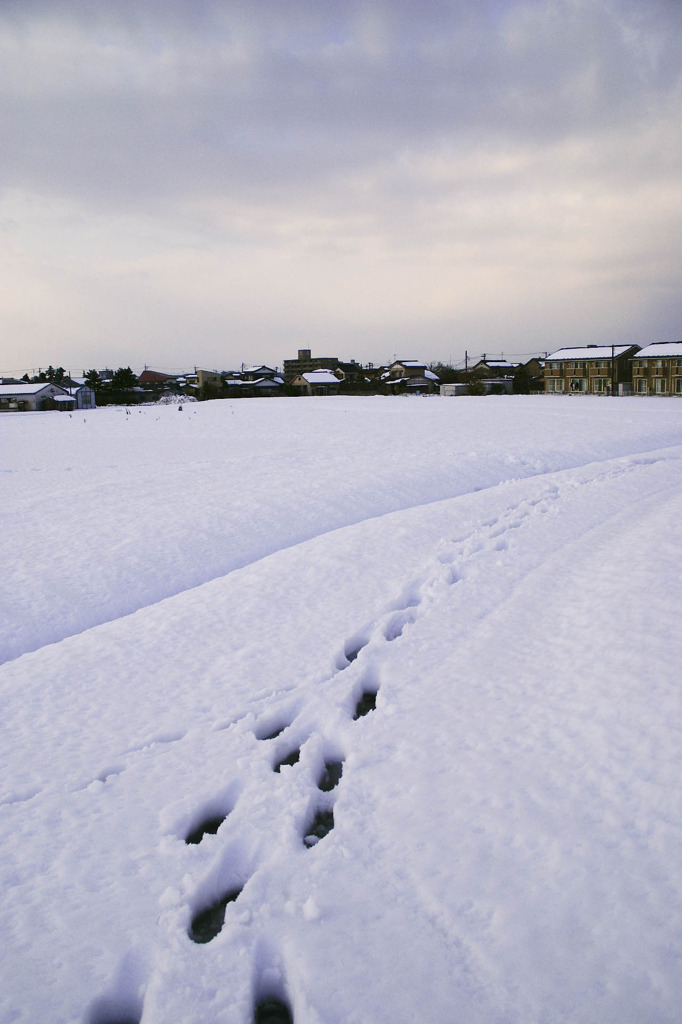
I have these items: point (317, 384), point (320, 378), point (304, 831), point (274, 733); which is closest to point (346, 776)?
point (304, 831)

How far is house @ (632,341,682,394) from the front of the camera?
192ft

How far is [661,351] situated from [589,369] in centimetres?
813

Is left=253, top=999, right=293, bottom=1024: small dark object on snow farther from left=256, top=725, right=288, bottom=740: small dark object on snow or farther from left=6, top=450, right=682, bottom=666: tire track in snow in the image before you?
left=6, top=450, right=682, bottom=666: tire track in snow

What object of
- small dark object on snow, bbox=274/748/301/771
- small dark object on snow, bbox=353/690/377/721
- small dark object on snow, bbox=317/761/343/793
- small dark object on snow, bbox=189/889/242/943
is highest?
small dark object on snow, bbox=353/690/377/721

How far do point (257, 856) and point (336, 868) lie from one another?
0.44 meters

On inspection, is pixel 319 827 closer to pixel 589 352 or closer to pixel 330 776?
pixel 330 776

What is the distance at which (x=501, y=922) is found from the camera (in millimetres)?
2588

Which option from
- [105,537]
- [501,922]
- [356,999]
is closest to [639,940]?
[501,922]

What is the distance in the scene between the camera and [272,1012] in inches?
96.8

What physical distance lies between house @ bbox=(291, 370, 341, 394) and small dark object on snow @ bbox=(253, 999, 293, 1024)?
77060 millimetres

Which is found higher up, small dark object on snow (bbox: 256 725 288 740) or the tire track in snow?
the tire track in snow

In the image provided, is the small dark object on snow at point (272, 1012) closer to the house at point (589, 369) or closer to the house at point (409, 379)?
the house at point (589, 369)

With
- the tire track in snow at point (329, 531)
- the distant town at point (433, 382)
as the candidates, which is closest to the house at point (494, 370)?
the distant town at point (433, 382)

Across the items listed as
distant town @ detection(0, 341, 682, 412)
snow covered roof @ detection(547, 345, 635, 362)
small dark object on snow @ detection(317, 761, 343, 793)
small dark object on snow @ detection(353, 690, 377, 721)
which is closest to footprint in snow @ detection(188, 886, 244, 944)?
small dark object on snow @ detection(317, 761, 343, 793)
